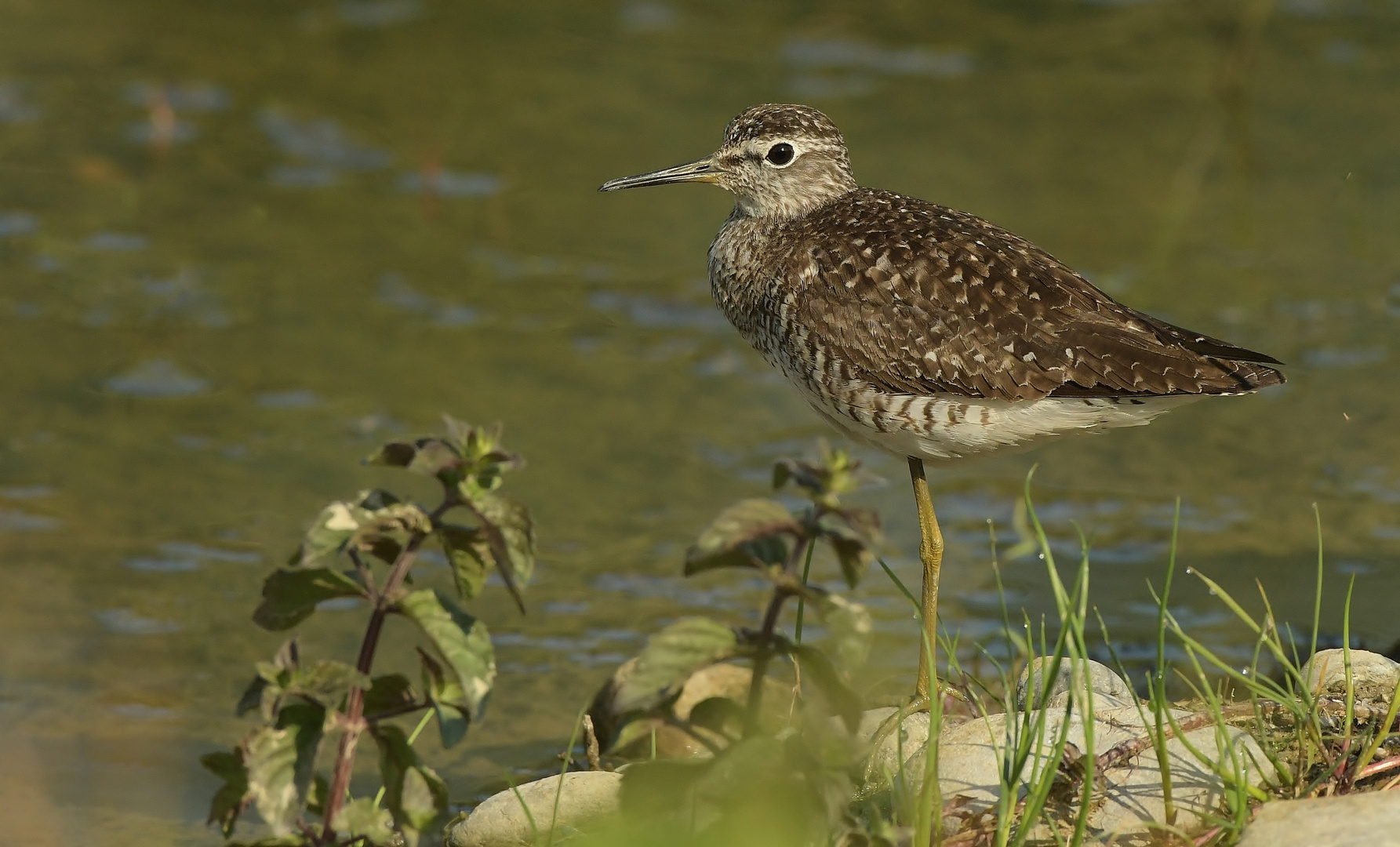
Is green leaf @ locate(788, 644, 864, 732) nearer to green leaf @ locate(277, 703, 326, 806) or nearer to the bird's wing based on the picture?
green leaf @ locate(277, 703, 326, 806)

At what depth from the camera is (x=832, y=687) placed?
12.0 feet

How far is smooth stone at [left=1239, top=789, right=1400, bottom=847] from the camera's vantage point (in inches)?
159

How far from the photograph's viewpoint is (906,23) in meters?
14.0

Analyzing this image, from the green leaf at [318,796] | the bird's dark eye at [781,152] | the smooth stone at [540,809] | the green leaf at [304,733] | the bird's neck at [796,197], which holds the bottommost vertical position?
the smooth stone at [540,809]

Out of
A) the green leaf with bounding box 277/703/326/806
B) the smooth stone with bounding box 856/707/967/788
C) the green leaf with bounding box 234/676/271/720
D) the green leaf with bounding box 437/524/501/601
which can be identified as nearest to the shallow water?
the smooth stone with bounding box 856/707/967/788

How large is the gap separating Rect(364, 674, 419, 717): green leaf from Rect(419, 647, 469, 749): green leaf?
0.20 ft

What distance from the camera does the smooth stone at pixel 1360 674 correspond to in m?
5.04

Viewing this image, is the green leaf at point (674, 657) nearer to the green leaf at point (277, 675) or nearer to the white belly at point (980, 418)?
the green leaf at point (277, 675)

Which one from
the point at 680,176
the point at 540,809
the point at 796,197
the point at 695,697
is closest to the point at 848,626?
the point at 540,809

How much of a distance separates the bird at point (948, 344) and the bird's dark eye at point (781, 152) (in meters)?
0.60

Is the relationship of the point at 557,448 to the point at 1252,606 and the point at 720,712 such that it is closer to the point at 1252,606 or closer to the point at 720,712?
the point at 1252,606

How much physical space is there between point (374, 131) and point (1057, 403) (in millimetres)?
8023

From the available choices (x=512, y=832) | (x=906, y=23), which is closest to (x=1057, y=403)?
(x=512, y=832)

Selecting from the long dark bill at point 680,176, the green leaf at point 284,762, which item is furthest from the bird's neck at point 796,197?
the green leaf at point 284,762
